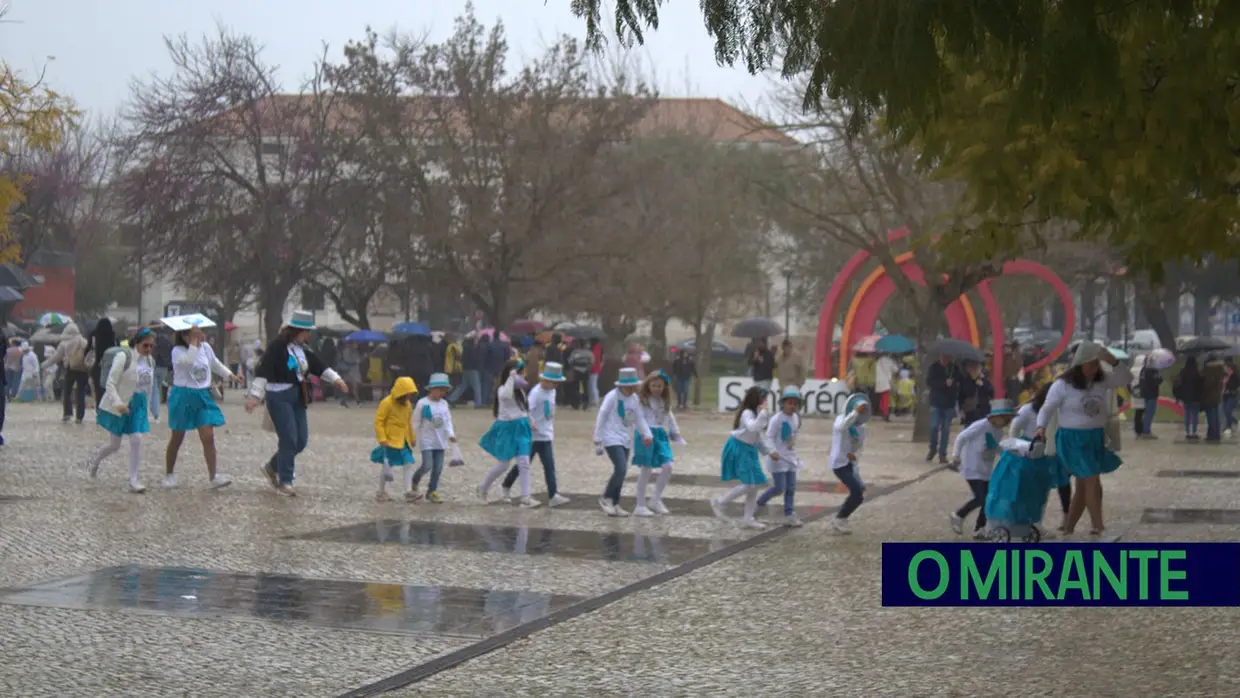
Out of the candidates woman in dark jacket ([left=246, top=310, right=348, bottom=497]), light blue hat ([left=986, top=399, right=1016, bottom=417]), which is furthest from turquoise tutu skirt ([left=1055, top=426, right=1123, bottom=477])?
woman in dark jacket ([left=246, top=310, right=348, bottom=497])

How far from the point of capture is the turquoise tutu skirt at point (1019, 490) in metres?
12.8

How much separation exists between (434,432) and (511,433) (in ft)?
2.71

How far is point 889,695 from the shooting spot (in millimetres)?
7590

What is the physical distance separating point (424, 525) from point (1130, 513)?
6680mm

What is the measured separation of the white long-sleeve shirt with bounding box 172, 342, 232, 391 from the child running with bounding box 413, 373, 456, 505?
211cm

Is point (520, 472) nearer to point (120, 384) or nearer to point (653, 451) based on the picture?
point (653, 451)

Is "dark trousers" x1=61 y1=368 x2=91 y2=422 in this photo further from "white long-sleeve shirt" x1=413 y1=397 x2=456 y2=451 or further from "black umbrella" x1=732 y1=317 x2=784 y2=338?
"black umbrella" x1=732 y1=317 x2=784 y2=338

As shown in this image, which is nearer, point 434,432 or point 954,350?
point 434,432

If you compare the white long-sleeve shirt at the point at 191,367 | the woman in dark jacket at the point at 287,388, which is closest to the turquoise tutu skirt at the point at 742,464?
the woman in dark jacket at the point at 287,388

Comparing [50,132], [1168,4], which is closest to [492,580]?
[1168,4]

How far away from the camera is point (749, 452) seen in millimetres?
14633

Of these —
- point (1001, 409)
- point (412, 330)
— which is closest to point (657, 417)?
point (1001, 409)

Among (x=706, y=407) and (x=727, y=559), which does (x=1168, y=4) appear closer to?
(x=727, y=559)

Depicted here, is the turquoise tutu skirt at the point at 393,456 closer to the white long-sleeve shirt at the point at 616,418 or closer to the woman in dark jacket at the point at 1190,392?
the white long-sleeve shirt at the point at 616,418
